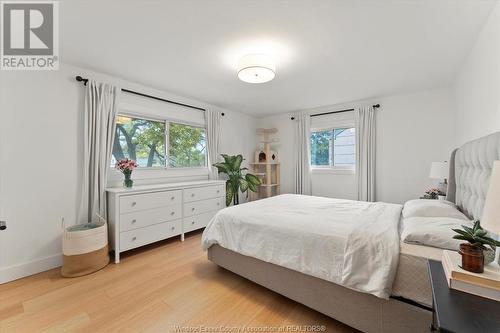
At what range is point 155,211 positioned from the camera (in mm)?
2816

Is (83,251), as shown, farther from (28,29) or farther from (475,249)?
(475,249)

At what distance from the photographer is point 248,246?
1907 mm

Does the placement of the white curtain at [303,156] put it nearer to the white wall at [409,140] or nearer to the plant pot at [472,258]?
the white wall at [409,140]

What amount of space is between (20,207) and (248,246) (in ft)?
7.94

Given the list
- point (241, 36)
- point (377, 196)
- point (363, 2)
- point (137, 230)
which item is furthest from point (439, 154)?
point (137, 230)

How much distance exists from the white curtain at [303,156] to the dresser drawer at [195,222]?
2048 mm

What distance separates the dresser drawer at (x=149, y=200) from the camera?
2.55 meters

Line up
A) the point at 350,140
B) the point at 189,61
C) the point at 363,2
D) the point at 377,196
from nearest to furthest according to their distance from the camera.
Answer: the point at 363,2 → the point at 189,61 → the point at 377,196 → the point at 350,140

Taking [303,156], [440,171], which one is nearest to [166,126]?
[303,156]

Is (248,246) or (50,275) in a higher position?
(248,246)

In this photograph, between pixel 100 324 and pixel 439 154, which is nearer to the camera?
pixel 100 324

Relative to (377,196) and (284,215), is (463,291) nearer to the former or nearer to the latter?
(284,215)

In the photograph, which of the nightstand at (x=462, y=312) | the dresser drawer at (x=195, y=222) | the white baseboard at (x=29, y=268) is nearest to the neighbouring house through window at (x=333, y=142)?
the dresser drawer at (x=195, y=222)

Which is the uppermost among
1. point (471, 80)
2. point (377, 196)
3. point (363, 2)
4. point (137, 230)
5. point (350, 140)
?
point (363, 2)
